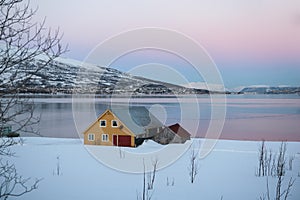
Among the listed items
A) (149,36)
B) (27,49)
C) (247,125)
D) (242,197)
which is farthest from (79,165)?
(247,125)

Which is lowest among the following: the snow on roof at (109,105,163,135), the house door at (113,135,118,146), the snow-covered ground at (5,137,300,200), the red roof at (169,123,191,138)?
the snow-covered ground at (5,137,300,200)

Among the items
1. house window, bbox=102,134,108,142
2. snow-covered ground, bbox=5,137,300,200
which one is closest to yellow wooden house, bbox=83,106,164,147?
house window, bbox=102,134,108,142

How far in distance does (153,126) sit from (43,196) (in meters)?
8.46

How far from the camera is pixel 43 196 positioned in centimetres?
505

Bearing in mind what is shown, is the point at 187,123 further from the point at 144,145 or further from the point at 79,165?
the point at 79,165

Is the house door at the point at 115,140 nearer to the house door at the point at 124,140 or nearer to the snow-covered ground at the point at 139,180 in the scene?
the house door at the point at 124,140

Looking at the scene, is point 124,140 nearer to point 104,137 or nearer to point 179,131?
point 104,137

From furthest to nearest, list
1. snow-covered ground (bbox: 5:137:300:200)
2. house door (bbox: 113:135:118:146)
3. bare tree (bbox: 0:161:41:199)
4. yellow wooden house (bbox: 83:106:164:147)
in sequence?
house door (bbox: 113:135:118:146) → yellow wooden house (bbox: 83:106:164:147) → snow-covered ground (bbox: 5:137:300:200) → bare tree (bbox: 0:161:41:199)

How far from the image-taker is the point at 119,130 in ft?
40.1

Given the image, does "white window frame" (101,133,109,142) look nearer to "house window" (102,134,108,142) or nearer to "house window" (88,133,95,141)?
"house window" (102,134,108,142)

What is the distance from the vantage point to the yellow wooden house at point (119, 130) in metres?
12.1

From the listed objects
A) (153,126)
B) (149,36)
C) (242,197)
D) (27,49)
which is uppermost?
(149,36)

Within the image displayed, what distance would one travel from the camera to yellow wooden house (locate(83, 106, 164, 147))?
12109 millimetres

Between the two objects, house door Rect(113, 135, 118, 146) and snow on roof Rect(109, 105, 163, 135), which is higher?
snow on roof Rect(109, 105, 163, 135)
